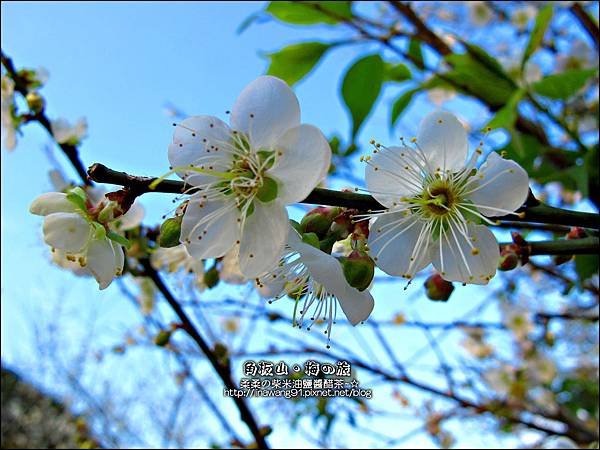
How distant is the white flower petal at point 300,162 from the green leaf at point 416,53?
1124 millimetres

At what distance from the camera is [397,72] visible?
1.54 metres

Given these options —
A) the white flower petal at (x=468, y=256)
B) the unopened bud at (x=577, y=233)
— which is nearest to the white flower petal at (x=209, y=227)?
the white flower petal at (x=468, y=256)

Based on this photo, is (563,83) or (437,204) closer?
(437,204)

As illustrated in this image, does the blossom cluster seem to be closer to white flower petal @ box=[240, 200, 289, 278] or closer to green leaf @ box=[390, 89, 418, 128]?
white flower petal @ box=[240, 200, 289, 278]

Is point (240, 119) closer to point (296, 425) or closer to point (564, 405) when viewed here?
point (296, 425)

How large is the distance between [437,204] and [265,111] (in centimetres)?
26

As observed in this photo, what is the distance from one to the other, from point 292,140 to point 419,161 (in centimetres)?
20

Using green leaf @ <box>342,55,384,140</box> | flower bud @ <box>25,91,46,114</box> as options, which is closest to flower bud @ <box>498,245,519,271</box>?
green leaf @ <box>342,55,384,140</box>

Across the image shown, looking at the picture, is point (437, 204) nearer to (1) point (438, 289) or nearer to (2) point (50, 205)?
(1) point (438, 289)

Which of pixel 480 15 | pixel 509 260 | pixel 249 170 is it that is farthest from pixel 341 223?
pixel 480 15

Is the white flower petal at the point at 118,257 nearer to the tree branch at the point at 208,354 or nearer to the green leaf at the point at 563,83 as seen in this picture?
the tree branch at the point at 208,354

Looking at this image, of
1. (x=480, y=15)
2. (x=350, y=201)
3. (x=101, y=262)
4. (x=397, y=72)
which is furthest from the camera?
(x=480, y=15)

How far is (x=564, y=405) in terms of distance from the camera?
224cm

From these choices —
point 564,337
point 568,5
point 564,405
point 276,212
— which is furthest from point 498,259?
point 564,337
